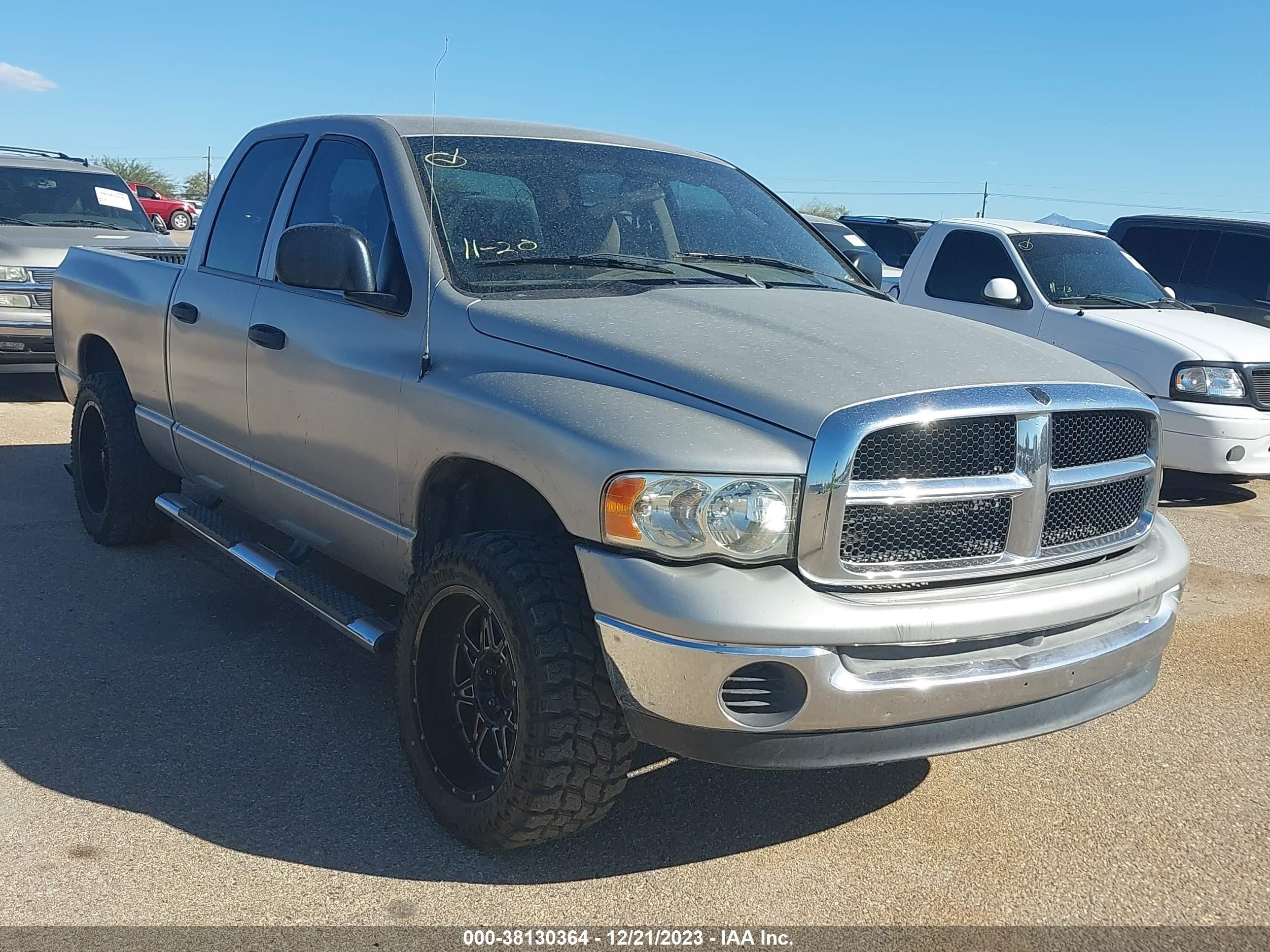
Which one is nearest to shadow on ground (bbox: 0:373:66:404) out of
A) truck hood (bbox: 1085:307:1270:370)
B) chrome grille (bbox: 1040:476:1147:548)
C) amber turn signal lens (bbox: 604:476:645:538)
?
truck hood (bbox: 1085:307:1270:370)

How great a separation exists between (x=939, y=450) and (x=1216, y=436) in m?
5.40

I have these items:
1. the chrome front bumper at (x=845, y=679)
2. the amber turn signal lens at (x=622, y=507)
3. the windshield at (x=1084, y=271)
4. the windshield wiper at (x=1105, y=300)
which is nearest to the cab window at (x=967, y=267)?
the windshield at (x=1084, y=271)

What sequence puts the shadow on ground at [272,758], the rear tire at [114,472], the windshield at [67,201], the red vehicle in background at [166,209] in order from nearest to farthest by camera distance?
the shadow on ground at [272,758] < the rear tire at [114,472] < the windshield at [67,201] < the red vehicle in background at [166,209]

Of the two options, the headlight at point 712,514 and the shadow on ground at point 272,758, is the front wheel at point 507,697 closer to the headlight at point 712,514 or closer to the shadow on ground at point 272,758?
the shadow on ground at point 272,758

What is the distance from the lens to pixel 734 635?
2.62 meters

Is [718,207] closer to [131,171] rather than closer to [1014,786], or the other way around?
[1014,786]

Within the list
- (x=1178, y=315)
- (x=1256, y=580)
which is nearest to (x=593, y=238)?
(x=1256, y=580)

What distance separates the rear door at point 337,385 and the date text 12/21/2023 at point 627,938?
1.22 meters

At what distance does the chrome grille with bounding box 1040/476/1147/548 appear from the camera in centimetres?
305

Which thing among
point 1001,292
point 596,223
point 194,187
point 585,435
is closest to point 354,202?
point 596,223

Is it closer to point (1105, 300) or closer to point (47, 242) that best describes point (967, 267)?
point (1105, 300)

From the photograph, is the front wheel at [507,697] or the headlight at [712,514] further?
the front wheel at [507,697]

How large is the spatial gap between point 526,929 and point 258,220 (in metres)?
2.92

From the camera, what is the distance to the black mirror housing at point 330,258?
355cm
